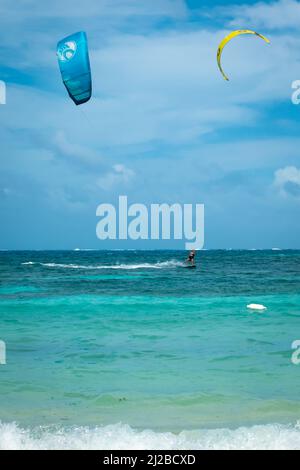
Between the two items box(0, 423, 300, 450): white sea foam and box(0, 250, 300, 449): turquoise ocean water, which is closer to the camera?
box(0, 423, 300, 450): white sea foam

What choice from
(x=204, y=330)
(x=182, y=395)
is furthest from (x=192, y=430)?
(x=204, y=330)

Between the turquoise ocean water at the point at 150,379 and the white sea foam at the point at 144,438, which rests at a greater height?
the turquoise ocean water at the point at 150,379

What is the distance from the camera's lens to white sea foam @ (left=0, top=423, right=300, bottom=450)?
558 cm

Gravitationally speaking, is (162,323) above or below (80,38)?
below

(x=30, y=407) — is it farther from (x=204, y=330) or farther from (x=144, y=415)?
(x=204, y=330)

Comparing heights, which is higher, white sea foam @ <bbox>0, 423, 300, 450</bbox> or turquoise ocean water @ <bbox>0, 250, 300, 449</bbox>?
turquoise ocean water @ <bbox>0, 250, 300, 449</bbox>

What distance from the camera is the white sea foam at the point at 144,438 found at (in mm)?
5582

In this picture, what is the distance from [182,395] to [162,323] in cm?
599

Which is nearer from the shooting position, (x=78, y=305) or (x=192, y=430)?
(x=192, y=430)

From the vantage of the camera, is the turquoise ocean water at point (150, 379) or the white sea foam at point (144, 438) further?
the turquoise ocean water at point (150, 379)

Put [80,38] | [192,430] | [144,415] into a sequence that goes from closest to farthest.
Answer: [192,430] → [144,415] → [80,38]

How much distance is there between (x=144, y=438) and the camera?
5812 mm

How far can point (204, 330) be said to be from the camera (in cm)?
1223
